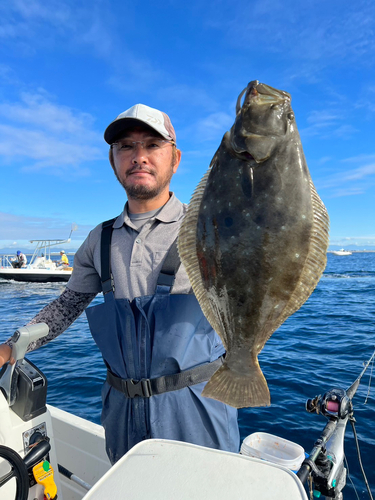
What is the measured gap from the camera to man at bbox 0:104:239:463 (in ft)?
7.17

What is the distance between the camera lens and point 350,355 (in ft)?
29.4

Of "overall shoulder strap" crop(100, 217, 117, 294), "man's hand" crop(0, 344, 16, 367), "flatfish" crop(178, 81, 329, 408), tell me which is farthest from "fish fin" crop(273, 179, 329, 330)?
"man's hand" crop(0, 344, 16, 367)

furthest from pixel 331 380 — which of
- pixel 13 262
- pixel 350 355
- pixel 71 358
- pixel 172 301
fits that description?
pixel 13 262

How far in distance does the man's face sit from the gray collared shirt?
0.18 m

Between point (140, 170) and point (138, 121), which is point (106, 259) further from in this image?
point (138, 121)

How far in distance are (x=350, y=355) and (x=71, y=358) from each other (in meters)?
7.60

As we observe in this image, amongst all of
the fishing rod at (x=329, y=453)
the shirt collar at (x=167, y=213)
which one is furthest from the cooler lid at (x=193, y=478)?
the shirt collar at (x=167, y=213)

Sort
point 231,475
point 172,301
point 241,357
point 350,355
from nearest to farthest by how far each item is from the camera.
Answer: point 231,475 → point 241,357 → point 172,301 → point 350,355

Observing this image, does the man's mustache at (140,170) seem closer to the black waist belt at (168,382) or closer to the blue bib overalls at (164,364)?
the blue bib overalls at (164,364)

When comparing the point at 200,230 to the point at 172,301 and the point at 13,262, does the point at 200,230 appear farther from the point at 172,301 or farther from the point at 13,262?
the point at 13,262

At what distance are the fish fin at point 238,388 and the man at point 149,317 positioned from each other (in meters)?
0.42

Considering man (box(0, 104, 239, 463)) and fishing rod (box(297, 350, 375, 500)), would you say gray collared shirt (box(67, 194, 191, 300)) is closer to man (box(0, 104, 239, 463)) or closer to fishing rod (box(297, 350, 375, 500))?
man (box(0, 104, 239, 463))

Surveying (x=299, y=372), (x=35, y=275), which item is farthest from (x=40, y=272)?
(x=299, y=372)

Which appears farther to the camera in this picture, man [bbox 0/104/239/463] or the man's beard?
the man's beard
